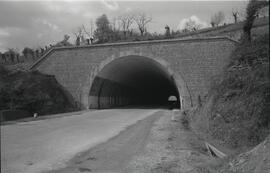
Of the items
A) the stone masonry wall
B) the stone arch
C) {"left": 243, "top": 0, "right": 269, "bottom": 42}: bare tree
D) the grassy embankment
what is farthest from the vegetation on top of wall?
{"left": 243, "top": 0, "right": 269, "bottom": 42}: bare tree

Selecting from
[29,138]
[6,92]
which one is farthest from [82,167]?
[6,92]

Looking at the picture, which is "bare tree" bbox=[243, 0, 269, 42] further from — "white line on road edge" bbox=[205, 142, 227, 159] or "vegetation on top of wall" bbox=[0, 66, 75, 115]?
"vegetation on top of wall" bbox=[0, 66, 75, 115]

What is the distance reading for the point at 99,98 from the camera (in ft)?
100

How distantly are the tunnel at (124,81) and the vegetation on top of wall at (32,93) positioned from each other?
319 centimetres

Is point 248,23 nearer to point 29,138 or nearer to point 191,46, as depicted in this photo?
point 191,46

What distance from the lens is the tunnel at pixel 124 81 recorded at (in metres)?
28.6

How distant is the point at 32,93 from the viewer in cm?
2400

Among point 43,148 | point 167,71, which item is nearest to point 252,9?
point 167,71

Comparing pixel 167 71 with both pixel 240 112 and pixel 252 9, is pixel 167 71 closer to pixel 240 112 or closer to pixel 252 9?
pixel 252 9

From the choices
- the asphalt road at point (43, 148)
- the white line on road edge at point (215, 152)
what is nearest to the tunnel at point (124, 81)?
the asphalt road at point (43, 148)

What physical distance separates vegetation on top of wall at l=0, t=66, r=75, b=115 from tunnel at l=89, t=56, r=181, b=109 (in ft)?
10.5

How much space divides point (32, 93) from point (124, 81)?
15588 mm

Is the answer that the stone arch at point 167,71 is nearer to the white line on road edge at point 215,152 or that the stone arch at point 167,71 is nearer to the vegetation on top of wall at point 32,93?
the vegetation on top of wall at point 32,93

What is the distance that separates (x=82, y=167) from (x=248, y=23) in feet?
61.4
